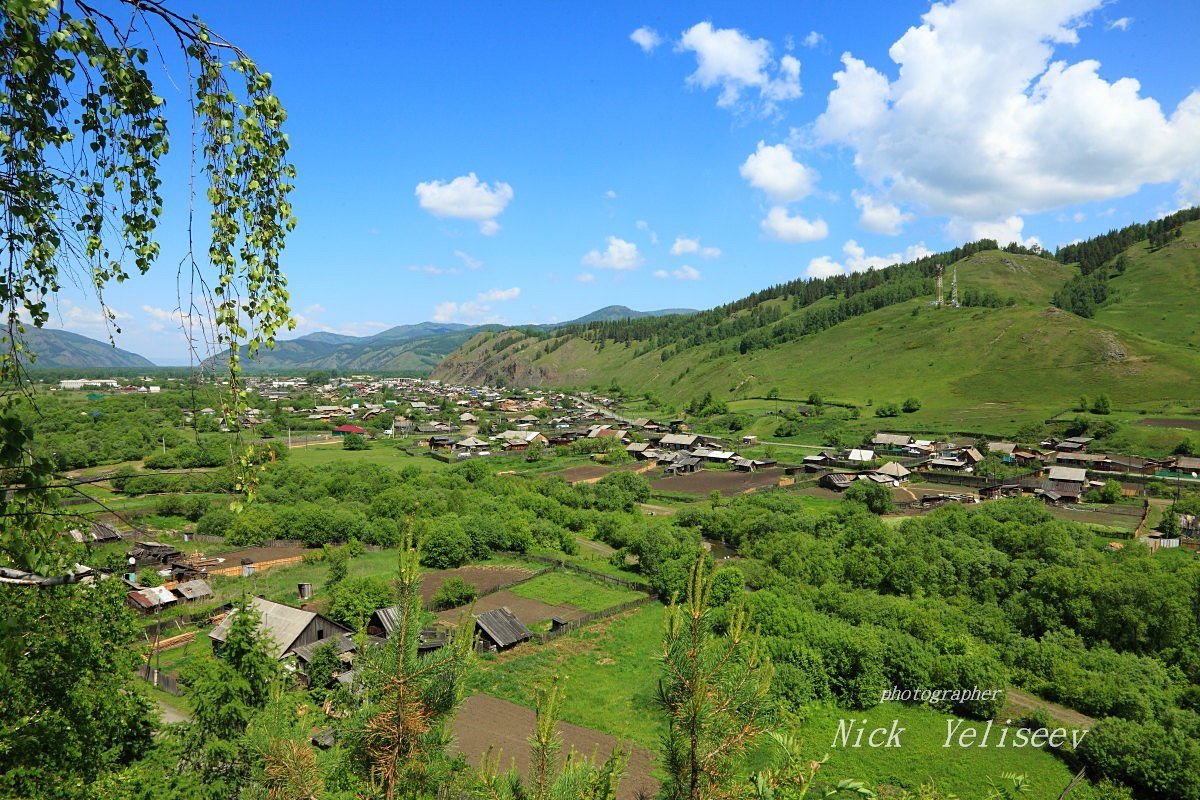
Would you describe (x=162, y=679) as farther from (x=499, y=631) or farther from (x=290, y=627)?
(x=499, y=631)

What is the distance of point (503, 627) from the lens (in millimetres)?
28484

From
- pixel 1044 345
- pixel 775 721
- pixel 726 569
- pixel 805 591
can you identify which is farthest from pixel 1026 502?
pixel 1044 345

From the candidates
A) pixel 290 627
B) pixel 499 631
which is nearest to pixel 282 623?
pixel 290 627

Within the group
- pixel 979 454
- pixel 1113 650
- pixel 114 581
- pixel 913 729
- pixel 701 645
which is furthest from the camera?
pixel 979 454

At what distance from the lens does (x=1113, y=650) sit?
2469 centimetres

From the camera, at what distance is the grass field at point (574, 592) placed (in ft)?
110

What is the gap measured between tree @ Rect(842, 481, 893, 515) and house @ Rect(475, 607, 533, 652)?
106 feet

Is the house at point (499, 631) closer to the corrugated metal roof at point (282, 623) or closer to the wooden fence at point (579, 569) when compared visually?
the corrugated metal roof at point (282, 623)

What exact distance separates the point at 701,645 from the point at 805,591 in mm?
28559

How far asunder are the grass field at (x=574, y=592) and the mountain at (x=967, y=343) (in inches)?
2727

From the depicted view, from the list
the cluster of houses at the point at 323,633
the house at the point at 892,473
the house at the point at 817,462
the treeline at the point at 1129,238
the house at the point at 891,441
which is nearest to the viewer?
the cluster of houses at the point at 323,633

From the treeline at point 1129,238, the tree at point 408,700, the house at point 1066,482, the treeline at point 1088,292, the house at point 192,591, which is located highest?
the treeline at point 1129,238

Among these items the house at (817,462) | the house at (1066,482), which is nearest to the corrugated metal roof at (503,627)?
the house at (817,462)

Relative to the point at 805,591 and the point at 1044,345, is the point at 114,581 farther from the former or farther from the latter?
the point at 1044,345
